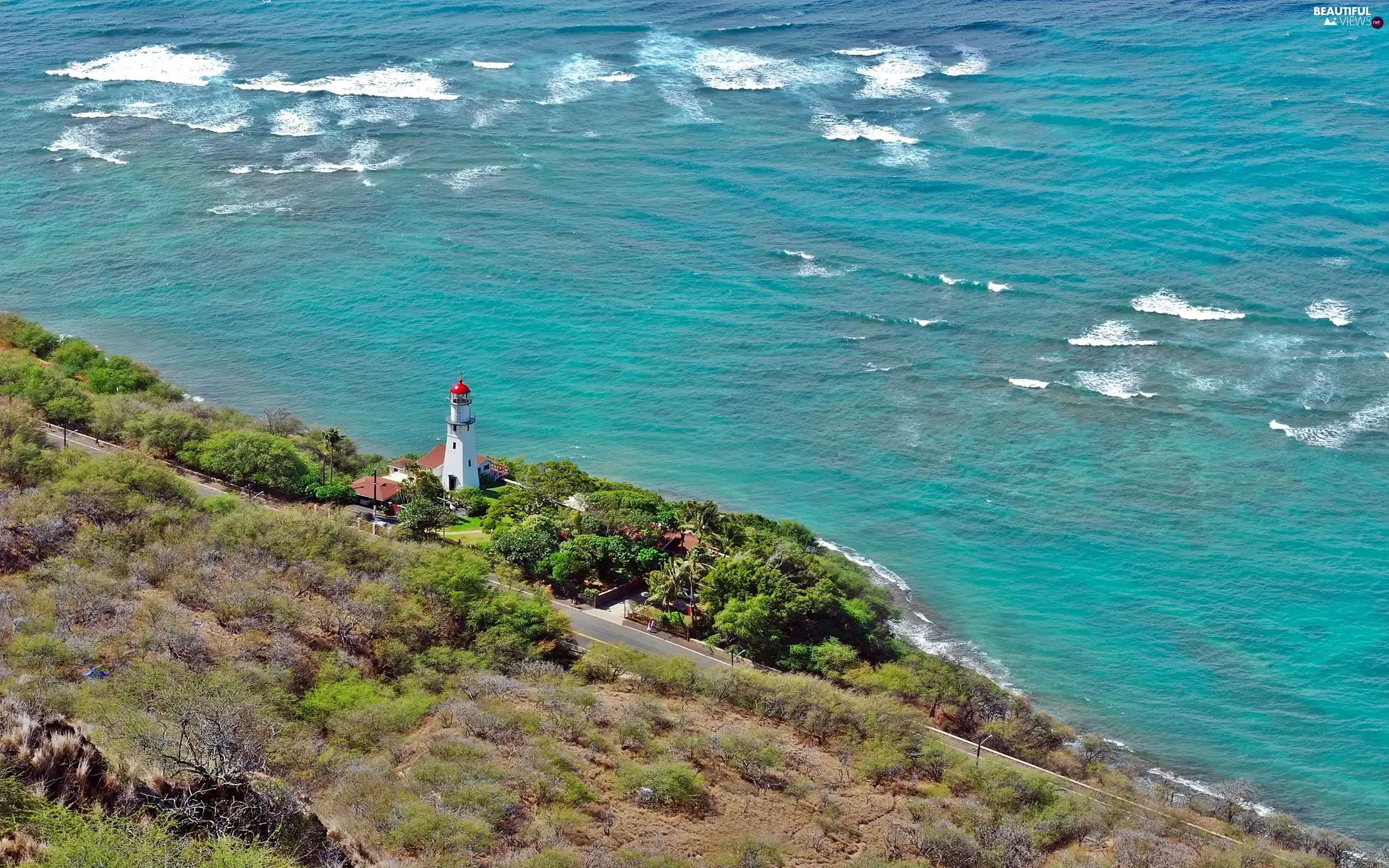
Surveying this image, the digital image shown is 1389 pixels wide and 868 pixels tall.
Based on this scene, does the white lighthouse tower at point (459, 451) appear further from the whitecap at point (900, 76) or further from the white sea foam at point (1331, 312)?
the whitecap at point (900, 76)

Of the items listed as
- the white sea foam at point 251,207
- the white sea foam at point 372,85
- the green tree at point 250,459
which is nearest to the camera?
the green tree at point 250,459

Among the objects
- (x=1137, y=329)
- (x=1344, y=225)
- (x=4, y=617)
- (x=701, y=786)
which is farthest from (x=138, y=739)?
(x=1344, y=225)

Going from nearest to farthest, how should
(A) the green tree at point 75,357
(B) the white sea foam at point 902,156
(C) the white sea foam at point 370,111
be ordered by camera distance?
(A) the green tree at point 75,357, (B) the white sea foam at point 902,156, (C) the white sea foam at point 370,111

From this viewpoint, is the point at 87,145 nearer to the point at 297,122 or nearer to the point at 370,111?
the point at 297,122

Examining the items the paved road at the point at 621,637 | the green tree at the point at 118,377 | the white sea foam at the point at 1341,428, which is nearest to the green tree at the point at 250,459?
the green tree at the point at 118,377

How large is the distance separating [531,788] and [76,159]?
117095 mm

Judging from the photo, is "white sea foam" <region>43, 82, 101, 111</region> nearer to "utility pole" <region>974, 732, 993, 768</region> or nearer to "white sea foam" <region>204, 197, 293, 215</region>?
"white sea foam" <region>204, 197, 293, 215</region>

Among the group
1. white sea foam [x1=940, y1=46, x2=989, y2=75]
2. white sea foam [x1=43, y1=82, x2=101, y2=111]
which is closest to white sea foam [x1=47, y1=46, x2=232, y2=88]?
white sea foam [x1=43, y1=82, x2=101, y2=111]

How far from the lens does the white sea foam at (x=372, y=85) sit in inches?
5999

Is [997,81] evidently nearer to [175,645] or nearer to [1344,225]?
[1344,225]

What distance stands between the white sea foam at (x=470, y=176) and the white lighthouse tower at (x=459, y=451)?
170ft

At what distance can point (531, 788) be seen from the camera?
1901 inches

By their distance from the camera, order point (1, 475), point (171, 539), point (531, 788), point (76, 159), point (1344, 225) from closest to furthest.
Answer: point (531, 788)
point (171, 539)
point (1, 475)
point (1344, 225)
point (76, 159)

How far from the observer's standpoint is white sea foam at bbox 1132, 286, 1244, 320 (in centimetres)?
10694
